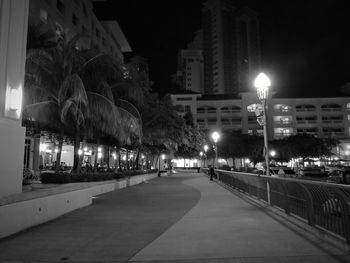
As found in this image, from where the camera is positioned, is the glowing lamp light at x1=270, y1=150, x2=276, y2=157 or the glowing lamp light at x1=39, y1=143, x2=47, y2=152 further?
the glowing lamp light at x1=270, y1=150, x2=276, y2=157

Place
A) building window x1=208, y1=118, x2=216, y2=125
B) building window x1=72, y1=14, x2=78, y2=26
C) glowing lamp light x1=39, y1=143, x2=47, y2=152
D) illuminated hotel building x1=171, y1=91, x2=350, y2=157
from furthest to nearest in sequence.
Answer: building window x1=208, y1=118, x2=216, y2=125 < illuminated hotel building x1=171, y1=91, x2=350, y2=157 < building window x1=72, y1=14, x2=78, y2=26 < glowing lamp light x1=39, y1=143, x2=47, y2=152

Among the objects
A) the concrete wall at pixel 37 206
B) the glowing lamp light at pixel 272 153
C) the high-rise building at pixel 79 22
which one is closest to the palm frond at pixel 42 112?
the concrete wall at pixel 37 206

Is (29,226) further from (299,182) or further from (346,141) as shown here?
(346,141)

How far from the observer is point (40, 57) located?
15.3m

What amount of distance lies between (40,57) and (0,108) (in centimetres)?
727

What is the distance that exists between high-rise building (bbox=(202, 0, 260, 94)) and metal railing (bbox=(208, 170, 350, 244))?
483ft

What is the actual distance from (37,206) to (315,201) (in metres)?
7.12

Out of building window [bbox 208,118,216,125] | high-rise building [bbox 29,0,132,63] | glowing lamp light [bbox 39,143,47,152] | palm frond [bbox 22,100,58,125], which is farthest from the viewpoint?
building window [bbox 208,118,216,125]

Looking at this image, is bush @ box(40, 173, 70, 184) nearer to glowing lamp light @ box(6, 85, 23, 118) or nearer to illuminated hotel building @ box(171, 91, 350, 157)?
glowing lamp light @ box(6, 85, 23, 118)

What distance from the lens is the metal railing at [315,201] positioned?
660cm

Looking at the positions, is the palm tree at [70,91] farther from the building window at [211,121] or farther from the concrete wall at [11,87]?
the building window at [211,121]

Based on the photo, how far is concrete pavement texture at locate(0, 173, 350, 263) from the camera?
20.4 ft

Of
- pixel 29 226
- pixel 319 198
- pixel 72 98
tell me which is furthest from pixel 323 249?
pixel 72 98

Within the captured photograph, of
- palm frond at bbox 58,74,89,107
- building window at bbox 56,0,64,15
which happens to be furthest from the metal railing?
building window at bbox 56,0,64,15
